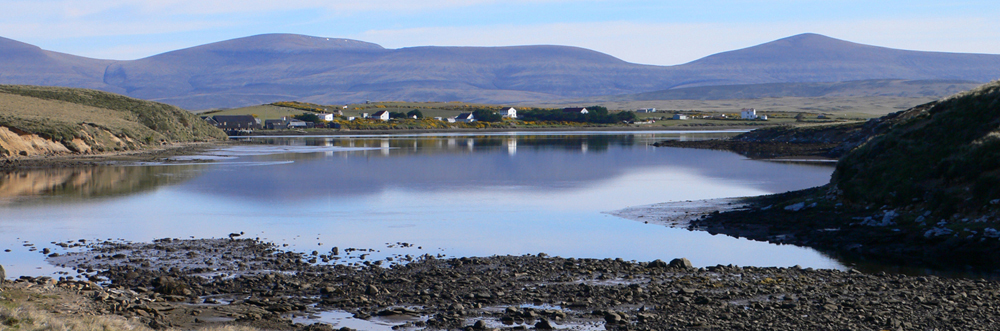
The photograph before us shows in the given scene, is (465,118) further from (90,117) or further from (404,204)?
(404,204)

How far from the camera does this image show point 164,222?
22266 mm

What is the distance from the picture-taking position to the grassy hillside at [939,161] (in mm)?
18188

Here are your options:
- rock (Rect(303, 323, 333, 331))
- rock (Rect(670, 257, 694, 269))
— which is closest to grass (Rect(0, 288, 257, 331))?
rock (Rect(303, 323, 333, 331))

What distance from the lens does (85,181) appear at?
Result: 34.3m

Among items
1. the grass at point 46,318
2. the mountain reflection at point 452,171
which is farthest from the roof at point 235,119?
the grass at point 46,318

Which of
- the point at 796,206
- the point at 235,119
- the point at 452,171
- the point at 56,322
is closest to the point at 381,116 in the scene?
the point at 235,119

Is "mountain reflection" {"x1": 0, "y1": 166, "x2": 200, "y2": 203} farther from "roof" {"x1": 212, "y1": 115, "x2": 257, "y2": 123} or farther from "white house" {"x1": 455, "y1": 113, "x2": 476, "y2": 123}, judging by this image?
"white house" {"x1": 455, "y1": 113, "x2": 476, "y2": 123}

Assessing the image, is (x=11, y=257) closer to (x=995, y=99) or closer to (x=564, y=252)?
(x=564, y=252)

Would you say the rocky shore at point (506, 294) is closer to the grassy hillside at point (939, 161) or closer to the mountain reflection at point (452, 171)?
the grassy hillside at point (939, 161)

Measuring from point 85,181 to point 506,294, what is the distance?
2739cm

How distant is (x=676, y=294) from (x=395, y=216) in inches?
491

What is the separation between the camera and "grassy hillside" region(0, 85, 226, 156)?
162ft

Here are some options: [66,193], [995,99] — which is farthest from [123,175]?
[995,99]

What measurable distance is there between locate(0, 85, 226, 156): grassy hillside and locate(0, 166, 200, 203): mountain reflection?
8.99m
